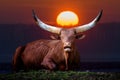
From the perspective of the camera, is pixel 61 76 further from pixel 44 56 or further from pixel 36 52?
pixel 36 52

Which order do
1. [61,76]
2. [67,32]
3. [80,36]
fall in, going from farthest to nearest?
[80,36], [67,32], [61,76]

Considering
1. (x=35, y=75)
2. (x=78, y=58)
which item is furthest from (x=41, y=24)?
(x=35, y=75)

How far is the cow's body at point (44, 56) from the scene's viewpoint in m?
19.3

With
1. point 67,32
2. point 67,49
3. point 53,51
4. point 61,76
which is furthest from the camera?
point 53,51

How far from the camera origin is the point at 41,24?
66.8ft

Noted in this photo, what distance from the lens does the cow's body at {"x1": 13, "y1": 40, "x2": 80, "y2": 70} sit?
1934 centimetres

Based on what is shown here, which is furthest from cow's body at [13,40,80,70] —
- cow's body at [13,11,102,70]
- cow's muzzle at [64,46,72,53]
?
cow's muzzle at [64,46,72,53]

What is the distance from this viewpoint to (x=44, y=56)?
67.6ft

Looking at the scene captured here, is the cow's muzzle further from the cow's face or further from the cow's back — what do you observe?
the cow's back

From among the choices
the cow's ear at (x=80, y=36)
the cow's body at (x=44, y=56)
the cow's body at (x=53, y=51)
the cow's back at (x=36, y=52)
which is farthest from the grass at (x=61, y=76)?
the cow's back at (x=36, y=52)

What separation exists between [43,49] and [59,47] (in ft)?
4.14

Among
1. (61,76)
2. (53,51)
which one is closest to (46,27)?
(53,51)

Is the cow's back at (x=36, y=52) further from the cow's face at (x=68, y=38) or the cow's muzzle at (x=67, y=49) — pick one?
the cow's muzzle at (x=67, y=49)

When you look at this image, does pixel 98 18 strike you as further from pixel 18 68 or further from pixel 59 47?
pixel 18 68
